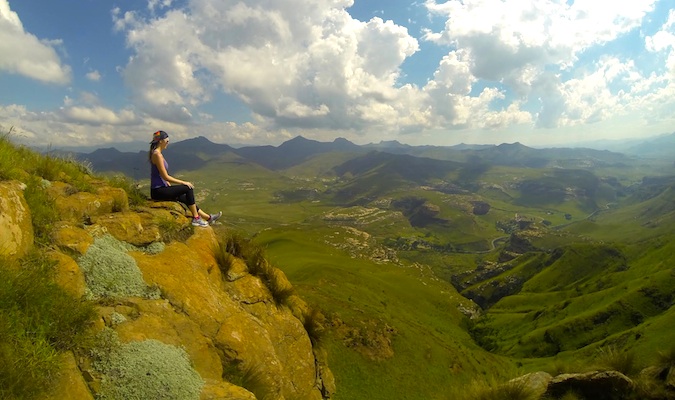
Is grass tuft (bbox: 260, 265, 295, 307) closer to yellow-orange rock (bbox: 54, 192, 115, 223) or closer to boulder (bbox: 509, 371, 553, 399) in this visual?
yellow-orange rock (bbox: 54, 192, 115, 223)

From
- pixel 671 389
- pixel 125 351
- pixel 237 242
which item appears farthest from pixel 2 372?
pixel 671 389

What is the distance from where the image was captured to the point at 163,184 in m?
15.0

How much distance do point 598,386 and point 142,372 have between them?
18.3 m

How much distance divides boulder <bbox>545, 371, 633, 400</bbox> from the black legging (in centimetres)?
1850

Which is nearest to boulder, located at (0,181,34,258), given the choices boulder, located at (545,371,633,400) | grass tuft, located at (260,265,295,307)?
grass tuft, located at (260,265,295,307)

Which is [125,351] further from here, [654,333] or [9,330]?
[654,333]

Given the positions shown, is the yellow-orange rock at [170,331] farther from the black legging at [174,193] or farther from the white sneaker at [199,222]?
the black legging at [174,193]

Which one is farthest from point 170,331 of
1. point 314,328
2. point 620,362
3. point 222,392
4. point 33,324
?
point 620,362

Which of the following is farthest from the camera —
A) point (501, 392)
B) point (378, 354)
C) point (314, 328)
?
point (378, 354)

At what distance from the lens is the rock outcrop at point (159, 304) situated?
7277 millimetres

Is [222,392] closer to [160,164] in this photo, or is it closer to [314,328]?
[314,328]

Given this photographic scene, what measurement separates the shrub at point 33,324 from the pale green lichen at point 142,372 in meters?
0.66

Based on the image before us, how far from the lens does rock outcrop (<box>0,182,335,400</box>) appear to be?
728 centimetres

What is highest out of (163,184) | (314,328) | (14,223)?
(163,184)
